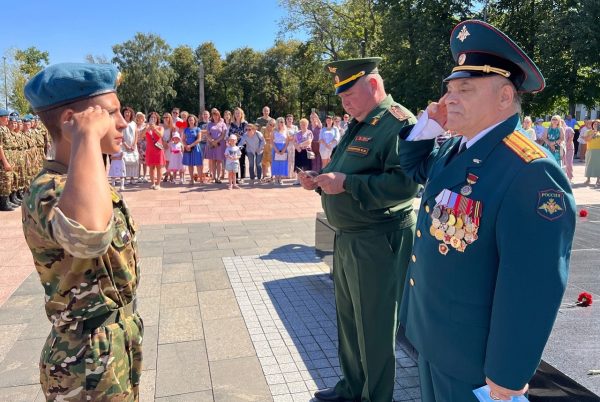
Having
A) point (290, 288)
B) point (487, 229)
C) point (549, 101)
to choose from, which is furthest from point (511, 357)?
point (549, 101)

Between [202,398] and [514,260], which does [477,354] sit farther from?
[202,398]

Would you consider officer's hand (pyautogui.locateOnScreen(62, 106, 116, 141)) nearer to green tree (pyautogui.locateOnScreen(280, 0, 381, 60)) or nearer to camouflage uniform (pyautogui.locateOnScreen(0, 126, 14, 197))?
camouflage uniform (pyautogui.locateOnScreen(0, 126, 14, 197))

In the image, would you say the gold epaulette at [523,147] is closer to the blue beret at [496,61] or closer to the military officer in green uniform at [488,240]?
the military officer in green uniform at [488,240]

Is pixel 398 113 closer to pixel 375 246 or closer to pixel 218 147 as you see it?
pixel 375 246

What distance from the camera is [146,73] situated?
177 ft

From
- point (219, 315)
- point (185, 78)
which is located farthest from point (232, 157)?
point (185, 78)

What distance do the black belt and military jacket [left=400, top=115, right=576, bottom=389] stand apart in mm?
1115

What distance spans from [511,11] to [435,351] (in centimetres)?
3279

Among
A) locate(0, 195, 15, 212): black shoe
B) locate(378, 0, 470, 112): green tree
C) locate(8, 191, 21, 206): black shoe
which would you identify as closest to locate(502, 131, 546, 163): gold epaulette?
locate(0, 195, 15, 212): black shoe

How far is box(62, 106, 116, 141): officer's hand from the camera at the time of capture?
141cm

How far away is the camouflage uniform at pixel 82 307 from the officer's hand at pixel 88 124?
7.1 inches

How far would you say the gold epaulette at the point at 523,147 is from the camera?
1.52 meters

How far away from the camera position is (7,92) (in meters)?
46.2

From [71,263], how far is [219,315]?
113 inches
